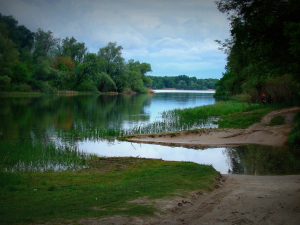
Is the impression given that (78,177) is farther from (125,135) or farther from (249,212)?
(125,135)

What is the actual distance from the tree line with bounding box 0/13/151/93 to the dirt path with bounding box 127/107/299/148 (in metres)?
64.1

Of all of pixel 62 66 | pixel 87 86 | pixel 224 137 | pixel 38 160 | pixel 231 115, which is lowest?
pixel 224 137

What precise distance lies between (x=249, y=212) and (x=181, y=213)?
1501mm

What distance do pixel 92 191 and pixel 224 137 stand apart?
15.3m

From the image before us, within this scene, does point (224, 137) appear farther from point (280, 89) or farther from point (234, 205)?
point (280, 89)

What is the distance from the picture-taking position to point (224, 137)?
2155 centimetres

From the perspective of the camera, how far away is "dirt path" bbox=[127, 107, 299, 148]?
20.1m

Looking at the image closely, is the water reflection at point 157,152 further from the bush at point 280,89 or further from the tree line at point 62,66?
the tree line at point 62,66

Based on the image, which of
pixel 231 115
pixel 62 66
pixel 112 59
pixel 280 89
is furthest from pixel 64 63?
pixel 280 89

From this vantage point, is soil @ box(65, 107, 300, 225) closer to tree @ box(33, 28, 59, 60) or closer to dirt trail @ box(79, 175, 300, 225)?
dirt trail @ box(79, 175, 300, 225)

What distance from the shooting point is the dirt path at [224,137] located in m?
20.1

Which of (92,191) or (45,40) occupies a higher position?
(45,40)

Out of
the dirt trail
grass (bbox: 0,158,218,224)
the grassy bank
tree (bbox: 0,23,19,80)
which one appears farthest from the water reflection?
tree (bbox: 0,23,19,80)

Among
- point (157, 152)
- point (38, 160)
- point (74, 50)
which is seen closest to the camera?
point (38, 160)
